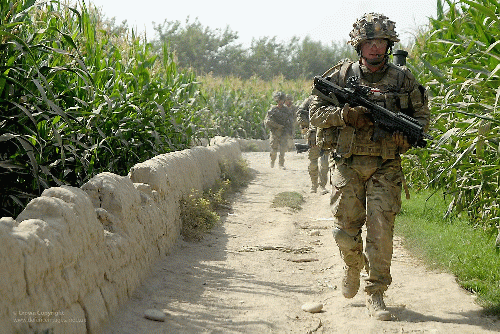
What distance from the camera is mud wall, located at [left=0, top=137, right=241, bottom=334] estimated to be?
9.78 feet

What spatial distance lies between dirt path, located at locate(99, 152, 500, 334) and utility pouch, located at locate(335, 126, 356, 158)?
1063mm

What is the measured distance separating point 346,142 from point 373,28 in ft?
2.65

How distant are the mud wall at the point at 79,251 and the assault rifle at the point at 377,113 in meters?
1.60

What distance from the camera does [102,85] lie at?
21.8ft

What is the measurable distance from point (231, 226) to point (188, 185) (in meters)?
0.78

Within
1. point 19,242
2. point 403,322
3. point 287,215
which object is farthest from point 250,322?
point 287,215

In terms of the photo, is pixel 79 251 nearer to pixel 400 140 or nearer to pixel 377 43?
pixel 400 140

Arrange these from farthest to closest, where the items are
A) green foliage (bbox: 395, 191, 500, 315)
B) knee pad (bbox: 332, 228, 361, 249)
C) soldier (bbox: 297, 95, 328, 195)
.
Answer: soldier (bbox: 297, 95, 328, 195) → green foliage (bbox: 395, 191, 500, 315) → knee pad (bbox: 332, 228, 361, 249)

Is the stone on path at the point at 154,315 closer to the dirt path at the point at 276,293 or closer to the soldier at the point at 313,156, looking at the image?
the dirt path at the point at 276,293

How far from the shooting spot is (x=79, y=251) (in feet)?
12.2

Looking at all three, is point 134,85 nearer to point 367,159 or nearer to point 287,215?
point 287,215

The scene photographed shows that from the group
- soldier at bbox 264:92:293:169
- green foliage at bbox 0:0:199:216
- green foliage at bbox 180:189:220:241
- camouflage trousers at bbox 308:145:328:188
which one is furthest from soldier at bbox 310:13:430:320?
soldier at bbox 264:92:293:169

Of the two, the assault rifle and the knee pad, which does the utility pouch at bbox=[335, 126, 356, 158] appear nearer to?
the assault rifle

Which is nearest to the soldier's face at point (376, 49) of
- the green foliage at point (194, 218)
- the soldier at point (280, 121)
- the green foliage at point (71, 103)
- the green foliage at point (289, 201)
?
the green foliage at point (71, 103)
